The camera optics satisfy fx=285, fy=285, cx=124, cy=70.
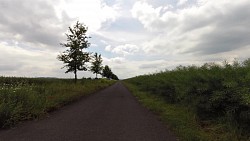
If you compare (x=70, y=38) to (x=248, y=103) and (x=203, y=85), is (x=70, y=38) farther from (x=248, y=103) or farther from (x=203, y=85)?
(x=248, y=103)

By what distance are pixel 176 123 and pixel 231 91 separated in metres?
2.44

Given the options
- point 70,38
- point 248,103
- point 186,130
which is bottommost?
point 186,130

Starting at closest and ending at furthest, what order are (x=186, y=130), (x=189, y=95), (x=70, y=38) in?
(x=186, y=130)
(x=189, y=95)
(x=70, y=38)

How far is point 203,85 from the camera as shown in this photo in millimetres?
11164

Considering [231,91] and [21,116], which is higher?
[231,91]

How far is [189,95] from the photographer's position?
42.2ft

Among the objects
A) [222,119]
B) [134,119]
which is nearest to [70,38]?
[134,119]

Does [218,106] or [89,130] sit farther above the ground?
[218,106]

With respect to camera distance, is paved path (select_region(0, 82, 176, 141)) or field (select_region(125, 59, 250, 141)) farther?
field (select_region(125, 59, 250, 141))

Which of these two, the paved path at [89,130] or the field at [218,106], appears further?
the field at [218,106]

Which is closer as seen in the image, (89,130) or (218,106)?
(89,130)

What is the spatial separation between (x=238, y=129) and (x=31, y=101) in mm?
8900

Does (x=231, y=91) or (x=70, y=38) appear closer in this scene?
(x=231, y=91)

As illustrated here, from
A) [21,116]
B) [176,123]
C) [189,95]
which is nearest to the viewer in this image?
[176,123]
